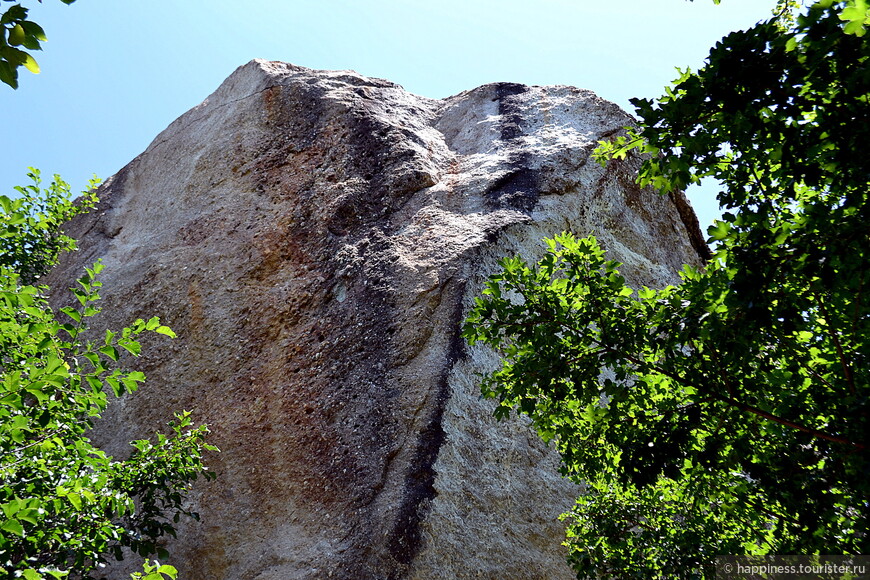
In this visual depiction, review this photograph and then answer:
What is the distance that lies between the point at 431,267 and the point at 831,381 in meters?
4.24

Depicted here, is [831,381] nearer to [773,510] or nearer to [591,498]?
[773,510]

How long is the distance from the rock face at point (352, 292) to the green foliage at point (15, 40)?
4.47 metres

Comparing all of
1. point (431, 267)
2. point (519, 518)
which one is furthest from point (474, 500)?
point (431, 267)

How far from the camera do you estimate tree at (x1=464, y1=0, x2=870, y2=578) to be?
3.04 m

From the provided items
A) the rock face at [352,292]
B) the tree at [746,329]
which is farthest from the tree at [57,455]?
the tree at [746,329]

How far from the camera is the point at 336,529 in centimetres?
602

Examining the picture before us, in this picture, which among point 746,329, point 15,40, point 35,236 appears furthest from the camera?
point 35,236

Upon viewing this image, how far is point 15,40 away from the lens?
2242mm

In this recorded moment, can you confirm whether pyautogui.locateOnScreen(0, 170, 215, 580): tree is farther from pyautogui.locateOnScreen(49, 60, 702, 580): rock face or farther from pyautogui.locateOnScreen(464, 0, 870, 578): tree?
pyautogui.locateOnScreen(464, 0, 870, 578): tree

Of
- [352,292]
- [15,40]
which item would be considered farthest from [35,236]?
[15,40]

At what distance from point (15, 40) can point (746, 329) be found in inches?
128

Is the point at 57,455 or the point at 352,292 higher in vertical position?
the point at 352,292

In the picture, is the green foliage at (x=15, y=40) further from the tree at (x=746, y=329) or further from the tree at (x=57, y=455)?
the tree at (x=746, y=329)

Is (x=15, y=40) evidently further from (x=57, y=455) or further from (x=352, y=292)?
(x=352, y=292)
